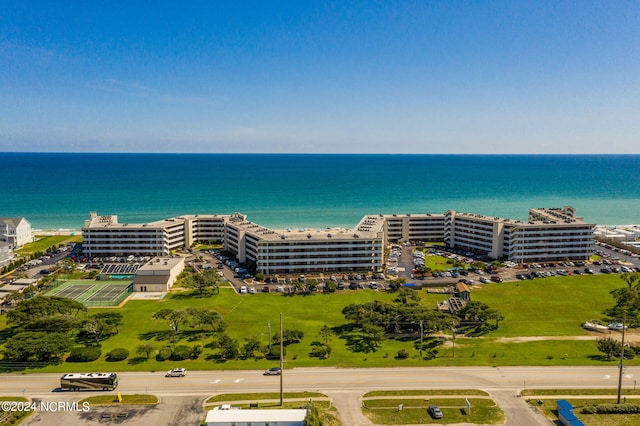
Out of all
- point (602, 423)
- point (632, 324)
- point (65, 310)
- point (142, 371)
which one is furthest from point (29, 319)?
point (632, 324)

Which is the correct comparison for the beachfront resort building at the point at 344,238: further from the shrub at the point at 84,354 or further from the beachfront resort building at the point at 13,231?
the shrub at the point at 84,354

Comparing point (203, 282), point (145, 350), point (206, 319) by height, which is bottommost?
point (145, 350)

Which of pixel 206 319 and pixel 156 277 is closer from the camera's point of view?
pixel 206 319

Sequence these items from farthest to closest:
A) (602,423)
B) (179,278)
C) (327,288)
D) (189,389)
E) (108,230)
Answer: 1. (108,230)
2. (179,278)
3. (327,288)
4. (189,389)
5. (602,423)

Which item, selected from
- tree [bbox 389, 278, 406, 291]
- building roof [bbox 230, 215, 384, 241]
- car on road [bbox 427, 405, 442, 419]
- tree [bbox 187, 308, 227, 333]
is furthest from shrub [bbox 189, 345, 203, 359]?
tree [bbox 389, 278, 406, 291]

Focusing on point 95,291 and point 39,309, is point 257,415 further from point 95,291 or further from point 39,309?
point 95,291

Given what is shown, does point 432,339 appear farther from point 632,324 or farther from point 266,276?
point 266,276

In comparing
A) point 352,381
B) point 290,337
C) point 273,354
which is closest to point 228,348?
point 273,354
